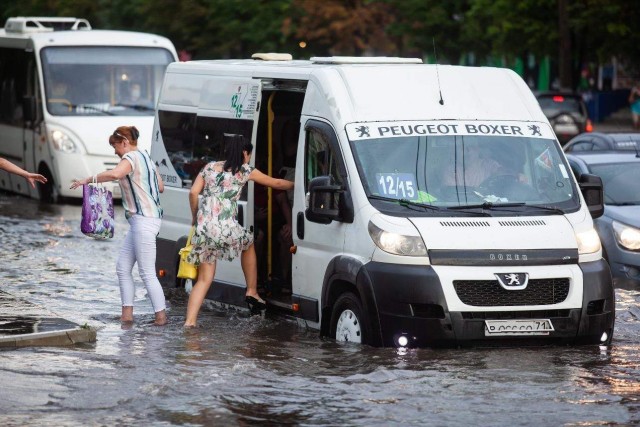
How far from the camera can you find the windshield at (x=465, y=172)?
1153 centimetres

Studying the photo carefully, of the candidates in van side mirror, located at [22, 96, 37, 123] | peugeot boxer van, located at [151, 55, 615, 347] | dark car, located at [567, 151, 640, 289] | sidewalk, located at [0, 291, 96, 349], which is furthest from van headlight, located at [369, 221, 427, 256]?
van side mirror, located at [22, 96, 37, 123]

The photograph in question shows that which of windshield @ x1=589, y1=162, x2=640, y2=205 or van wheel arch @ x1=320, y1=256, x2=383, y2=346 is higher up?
windshield @ x1=589, y1=162, x2=640, y2=205

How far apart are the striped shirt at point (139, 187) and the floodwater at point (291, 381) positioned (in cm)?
94

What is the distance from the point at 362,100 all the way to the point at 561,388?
10.4 ft

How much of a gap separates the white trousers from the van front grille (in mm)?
2944

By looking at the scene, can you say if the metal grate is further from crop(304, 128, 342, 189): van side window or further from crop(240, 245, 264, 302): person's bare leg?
crop(240, 245, 264, 302): person's bare leg

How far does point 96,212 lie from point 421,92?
2.91m

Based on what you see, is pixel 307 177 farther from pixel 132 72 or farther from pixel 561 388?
pixel 132 72

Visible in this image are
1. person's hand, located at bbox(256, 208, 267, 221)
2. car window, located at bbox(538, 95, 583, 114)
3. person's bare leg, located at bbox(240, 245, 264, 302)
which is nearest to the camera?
person's bare leg, located at bbox(240, 245, 264, 302)

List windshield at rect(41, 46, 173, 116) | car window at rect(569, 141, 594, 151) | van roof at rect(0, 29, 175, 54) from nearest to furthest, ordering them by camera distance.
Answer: car window at rect(569, 141, 594, 151) → windshield at rect(41, 46, 173, 116) → van roof at rect(0, 29, 175, 54)

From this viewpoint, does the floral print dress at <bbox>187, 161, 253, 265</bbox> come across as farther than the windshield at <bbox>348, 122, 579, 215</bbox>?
Result: Yes

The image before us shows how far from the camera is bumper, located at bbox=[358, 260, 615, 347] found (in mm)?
10867

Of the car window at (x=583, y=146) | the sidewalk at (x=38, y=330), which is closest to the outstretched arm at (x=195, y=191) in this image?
the sidewalk at (x=38, y=330)

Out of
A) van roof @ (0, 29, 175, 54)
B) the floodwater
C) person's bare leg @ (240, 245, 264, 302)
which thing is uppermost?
van roof @ (0, 29, 175, 54)
